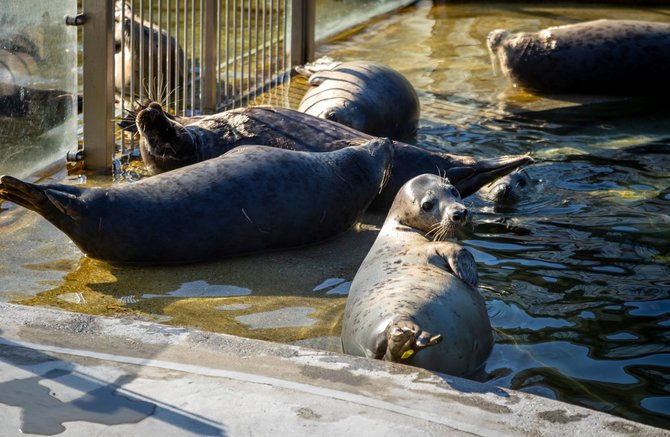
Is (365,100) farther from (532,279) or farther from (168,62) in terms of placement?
(532,279)

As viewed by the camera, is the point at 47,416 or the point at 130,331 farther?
the point at 130,331

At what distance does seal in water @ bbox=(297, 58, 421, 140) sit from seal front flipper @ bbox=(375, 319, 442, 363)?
11.0 ft

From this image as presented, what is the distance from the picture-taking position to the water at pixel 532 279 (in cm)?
394

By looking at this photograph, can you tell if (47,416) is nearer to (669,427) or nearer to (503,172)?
(669,427)

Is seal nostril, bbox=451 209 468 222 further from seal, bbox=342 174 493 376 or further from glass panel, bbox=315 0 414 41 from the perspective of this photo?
glass panel, bbox=315 0 414 41

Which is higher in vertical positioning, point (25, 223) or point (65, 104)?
point (65, 104)

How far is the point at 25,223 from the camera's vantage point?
17.6 feet

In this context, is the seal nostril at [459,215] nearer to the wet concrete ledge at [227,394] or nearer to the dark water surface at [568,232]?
the dark water surface at [568,232]

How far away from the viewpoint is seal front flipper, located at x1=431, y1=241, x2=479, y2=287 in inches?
162

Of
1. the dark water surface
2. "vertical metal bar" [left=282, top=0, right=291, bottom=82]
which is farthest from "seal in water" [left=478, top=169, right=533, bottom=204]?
"vertical metal bar" [left=282, top=0, right=291, bottom=82]

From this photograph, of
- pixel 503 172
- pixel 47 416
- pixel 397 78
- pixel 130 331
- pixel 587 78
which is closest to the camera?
pixel 47 416

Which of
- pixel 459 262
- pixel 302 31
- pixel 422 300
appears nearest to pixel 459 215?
pixel 459 262

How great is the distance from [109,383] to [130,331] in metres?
0.44

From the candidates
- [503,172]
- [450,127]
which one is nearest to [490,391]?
[503,172]
